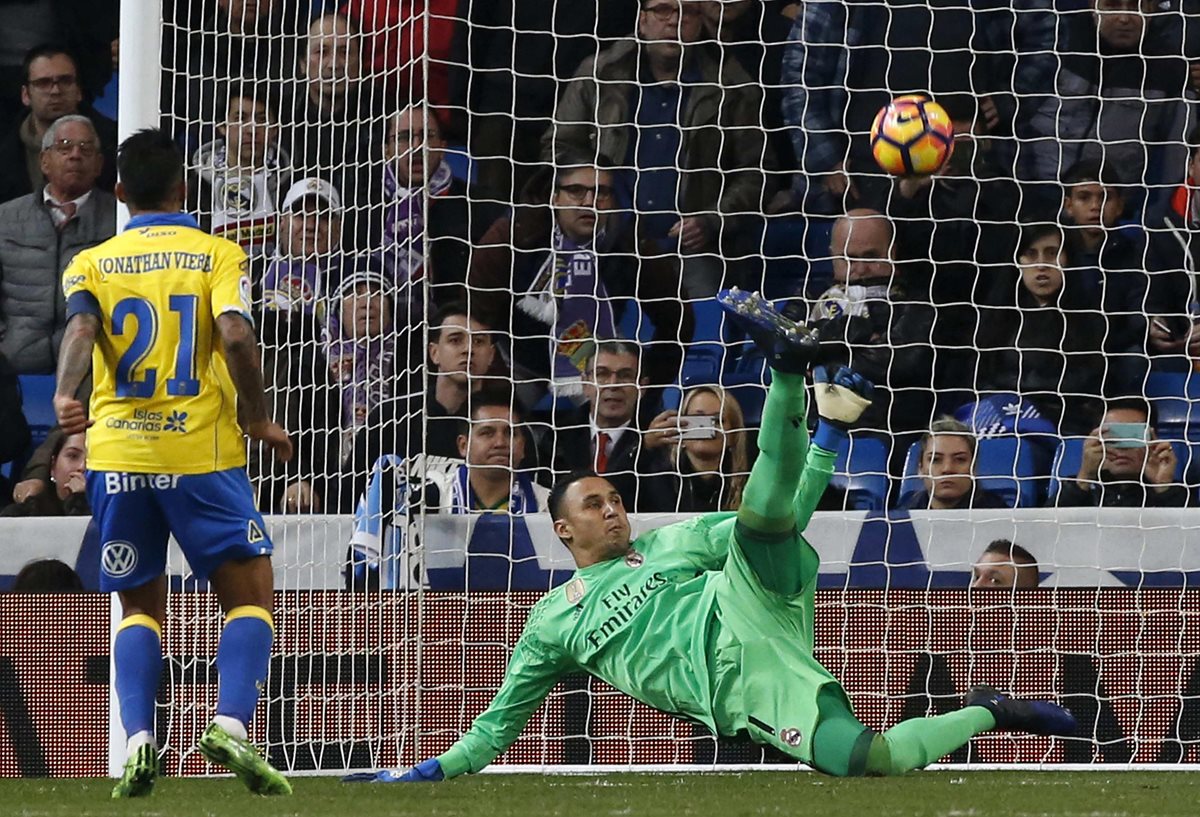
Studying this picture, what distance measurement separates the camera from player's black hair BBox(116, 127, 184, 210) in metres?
4.86

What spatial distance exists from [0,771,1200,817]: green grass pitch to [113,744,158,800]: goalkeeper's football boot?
0.05m

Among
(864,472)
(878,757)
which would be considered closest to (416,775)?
(878,757)

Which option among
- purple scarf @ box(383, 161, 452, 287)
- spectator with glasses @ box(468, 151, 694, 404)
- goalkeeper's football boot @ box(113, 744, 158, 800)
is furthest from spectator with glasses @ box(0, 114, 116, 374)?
goalkeeper's football boot @ box(113, 744, 158, 800)

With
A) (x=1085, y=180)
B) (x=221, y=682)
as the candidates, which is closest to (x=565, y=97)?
(x=1085, y=180)

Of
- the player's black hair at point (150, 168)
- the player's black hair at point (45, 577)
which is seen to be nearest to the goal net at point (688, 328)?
the player's black hair at point (45, 577)

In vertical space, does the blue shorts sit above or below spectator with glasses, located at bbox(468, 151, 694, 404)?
below

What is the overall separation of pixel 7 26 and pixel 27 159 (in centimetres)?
81

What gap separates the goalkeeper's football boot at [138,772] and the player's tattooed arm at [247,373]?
0.82m

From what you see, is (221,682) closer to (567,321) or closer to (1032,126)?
(567,321)

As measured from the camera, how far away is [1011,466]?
310 inches

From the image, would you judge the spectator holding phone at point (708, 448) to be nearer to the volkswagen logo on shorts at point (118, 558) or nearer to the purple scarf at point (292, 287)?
the purple scarf at point (292, 287)

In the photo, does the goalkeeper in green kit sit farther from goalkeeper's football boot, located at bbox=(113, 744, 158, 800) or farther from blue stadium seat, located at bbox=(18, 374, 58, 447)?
blue stadium seat, located at bbox=(18, 374, 58, 447)

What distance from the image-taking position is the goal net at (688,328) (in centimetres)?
646

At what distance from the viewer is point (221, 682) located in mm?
4746
